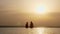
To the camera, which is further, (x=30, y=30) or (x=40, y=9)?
(x=40, y=9)

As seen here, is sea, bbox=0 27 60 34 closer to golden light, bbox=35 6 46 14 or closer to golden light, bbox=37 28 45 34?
golden light, bbox=37 28 45 34

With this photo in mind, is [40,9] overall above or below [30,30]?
above

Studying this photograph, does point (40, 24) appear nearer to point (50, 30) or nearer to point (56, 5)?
point (50, 30)

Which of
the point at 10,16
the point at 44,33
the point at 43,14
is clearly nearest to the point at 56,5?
the point at 43,14

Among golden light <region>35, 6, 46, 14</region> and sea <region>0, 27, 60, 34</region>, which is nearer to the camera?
sea <region>0, 27, 60, 34</region>

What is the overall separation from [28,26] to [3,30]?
307 mm

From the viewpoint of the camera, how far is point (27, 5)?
1.40 meters

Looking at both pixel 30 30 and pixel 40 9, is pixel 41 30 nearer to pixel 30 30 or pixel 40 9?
pixel 30 30

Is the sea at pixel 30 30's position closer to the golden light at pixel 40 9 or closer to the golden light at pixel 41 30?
the golden light at pixel 41 30

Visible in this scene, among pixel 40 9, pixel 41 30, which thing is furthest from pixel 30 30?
pixel 40 9

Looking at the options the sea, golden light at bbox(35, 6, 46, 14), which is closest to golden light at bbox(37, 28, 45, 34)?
the sea

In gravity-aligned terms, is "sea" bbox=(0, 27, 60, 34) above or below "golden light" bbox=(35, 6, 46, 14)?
below

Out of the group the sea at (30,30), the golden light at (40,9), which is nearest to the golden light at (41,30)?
the sea at (30,30)

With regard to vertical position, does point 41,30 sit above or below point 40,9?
below
